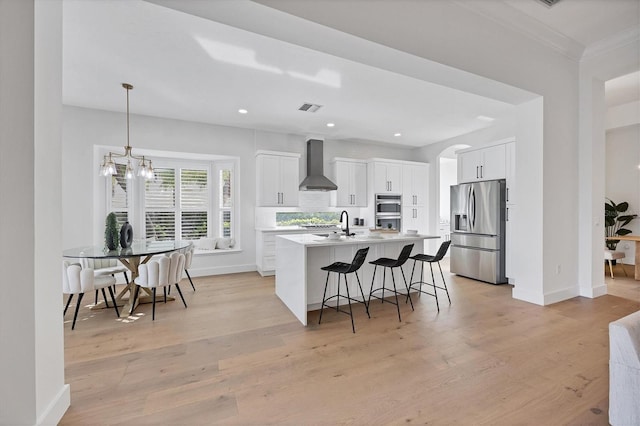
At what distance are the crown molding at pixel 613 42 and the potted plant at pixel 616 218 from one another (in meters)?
3.56

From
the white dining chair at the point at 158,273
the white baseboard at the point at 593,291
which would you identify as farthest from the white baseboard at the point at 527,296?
the white dining chair at the point at 158,273

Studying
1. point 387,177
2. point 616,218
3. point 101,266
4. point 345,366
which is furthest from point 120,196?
point 616,218

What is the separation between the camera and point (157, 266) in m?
3.24

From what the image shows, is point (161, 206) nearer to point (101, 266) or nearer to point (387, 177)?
point (101, 266)

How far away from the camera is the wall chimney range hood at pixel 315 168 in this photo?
233 inches

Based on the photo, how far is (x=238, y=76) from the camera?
348 cm

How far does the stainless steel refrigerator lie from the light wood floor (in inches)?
46.6

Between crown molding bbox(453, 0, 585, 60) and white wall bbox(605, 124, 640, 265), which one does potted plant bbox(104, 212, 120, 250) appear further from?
white wall bbox(605, 124, 640, 265)

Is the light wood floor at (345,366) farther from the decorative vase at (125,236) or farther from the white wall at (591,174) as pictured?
the decorative vase at (125,236)

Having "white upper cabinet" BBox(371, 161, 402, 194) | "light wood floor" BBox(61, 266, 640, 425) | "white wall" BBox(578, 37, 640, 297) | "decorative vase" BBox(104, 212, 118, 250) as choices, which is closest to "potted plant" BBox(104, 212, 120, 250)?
"decorative vase" BBox(104, 212, 118, 250)

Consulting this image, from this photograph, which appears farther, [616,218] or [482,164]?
[616,218]

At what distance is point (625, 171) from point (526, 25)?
200 inches
